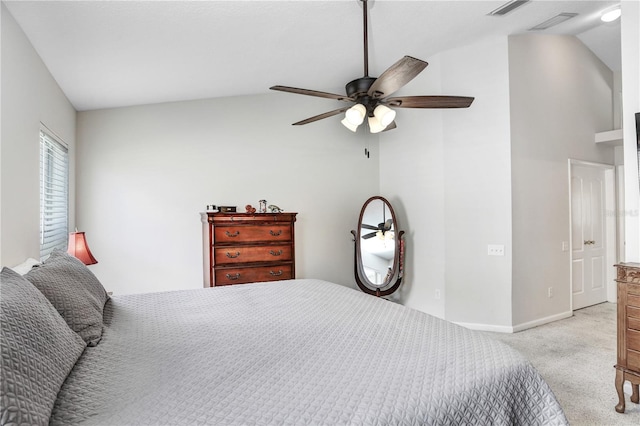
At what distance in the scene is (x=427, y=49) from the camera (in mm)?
3715

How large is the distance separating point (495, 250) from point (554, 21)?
7.80ft

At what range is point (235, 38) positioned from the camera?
9.11 ft

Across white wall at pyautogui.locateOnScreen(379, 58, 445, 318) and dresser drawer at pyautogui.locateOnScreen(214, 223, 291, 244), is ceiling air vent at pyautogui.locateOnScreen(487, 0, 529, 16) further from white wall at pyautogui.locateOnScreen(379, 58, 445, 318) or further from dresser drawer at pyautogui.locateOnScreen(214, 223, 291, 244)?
dresser drawer at pyautogui.locateOnScreen(214, 223, 291, 244)

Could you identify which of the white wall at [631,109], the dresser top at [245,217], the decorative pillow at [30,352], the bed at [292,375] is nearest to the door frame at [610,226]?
the white wall at [631,109]

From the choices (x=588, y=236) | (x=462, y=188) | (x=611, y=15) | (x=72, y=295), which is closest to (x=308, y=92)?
(x=72, y=295)

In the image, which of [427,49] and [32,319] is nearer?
[32,319]

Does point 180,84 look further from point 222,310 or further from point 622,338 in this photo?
point 622,338

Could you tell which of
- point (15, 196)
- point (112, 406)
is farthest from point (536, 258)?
point (15, 196)

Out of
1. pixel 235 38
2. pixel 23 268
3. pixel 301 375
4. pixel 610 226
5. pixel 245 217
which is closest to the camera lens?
pixel 301 375

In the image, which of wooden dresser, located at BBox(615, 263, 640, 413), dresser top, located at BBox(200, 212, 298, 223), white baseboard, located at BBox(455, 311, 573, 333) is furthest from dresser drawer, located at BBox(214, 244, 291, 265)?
wooden dresser, located at BBox(615, 263, 640, 413)

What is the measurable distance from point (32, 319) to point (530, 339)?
Answer: 3959 millimetres

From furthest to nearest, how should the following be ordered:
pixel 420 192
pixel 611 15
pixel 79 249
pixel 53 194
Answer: pixel 420 192 < pixel 611 15 < pixel 53 194 < pixel 79 249

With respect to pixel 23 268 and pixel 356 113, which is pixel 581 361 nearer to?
pixel 356 113

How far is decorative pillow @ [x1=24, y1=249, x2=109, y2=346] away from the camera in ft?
4.84
